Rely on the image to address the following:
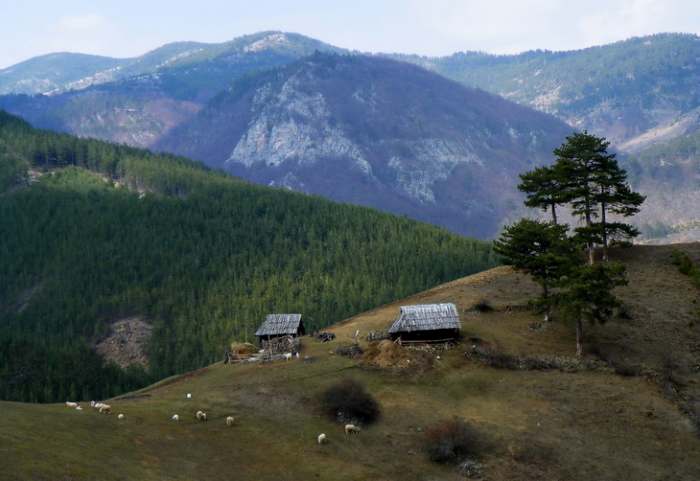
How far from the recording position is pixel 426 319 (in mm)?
76500

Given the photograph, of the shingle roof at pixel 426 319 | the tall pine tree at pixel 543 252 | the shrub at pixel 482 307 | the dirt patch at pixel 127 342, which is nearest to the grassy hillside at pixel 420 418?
the shrub at pixel 482 307

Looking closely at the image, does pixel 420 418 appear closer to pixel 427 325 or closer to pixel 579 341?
pixel 427 325

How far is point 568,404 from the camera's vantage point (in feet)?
209

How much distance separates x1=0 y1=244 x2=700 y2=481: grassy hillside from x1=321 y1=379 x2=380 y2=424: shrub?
106cm

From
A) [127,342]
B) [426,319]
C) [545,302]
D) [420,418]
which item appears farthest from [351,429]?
[127,342]

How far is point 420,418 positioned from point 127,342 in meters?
132

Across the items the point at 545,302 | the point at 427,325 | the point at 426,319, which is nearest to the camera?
the point at 427,325

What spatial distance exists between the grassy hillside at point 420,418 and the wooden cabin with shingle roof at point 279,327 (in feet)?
24.1

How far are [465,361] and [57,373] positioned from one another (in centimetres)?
8381

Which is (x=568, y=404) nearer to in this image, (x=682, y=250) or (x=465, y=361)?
(x=465, y=361)

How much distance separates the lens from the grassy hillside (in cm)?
4821

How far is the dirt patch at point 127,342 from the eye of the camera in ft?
548

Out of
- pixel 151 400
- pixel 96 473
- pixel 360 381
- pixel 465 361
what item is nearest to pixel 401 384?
pixel 360 381

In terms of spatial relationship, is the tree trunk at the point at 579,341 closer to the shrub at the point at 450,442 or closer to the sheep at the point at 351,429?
the shrub at the point at 450,442
